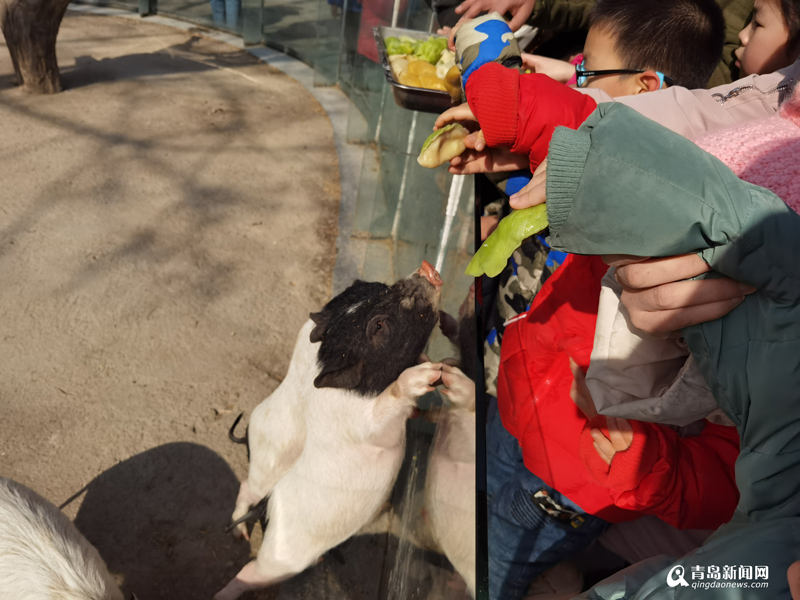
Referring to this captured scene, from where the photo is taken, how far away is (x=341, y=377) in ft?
8.20

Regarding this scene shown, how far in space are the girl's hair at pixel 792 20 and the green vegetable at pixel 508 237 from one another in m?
1.20

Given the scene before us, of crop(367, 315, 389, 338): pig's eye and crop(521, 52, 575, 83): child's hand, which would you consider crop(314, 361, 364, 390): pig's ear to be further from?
crop(521, 52, 575, 83): child's hand

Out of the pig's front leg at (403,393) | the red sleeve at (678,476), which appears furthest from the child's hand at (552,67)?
the red sleeve at (678,476)

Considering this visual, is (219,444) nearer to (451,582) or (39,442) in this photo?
(39,442)

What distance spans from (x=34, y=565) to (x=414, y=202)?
323cm

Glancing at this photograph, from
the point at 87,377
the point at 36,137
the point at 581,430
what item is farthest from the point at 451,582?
the point at 36,137

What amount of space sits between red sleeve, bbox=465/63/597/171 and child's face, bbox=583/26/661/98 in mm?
562

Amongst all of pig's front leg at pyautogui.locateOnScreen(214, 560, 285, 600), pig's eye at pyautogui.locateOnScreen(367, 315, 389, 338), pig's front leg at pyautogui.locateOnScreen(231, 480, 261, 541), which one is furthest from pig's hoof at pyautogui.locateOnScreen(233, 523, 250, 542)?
pig's eye at pyautogui.locateOnScreen(367, 315, 389, 338)

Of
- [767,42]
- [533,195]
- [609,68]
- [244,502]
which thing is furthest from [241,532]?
[767,42]

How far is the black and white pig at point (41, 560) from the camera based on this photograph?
2.14 meters

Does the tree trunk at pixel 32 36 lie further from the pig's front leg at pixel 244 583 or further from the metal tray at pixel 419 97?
the pig's front leg at pixel 244 583

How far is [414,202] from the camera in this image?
453cm

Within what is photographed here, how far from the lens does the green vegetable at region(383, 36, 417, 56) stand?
311 centimetres

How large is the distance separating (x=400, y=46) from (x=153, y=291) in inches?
108
